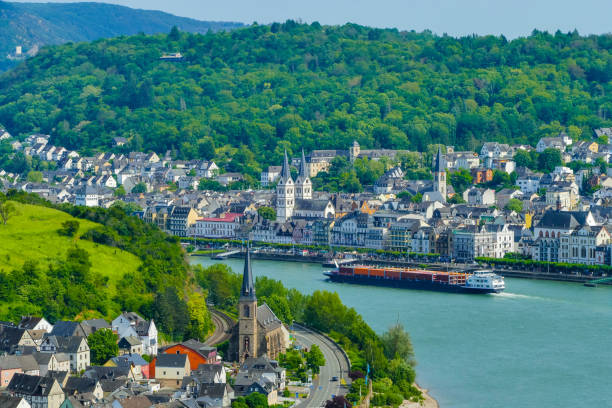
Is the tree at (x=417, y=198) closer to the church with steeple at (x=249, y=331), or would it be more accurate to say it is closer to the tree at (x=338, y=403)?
the church with steeple at (x=249, y=331)

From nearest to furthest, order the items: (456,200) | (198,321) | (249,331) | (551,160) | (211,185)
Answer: (249,331) → (198,321) → (456,200) → (551,160) → (211,185)

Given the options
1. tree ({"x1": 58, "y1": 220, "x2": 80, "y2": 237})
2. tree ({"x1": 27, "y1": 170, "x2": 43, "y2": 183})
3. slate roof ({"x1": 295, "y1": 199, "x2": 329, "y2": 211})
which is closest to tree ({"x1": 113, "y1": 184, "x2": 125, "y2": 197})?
tree ({"x1": 27, "y1": 170, "x2": 43, "y2": 183})

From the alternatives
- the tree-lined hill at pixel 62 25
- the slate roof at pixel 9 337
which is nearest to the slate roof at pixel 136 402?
the slate roof at pixel 9 337

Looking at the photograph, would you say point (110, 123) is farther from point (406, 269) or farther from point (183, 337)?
point (183, 337)

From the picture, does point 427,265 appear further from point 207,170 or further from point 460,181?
point 207,170

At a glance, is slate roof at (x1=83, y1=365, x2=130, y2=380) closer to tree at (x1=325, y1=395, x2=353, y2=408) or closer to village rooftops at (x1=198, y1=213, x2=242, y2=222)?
tree at (x1=325, y1=395, x2=353, y2=408)

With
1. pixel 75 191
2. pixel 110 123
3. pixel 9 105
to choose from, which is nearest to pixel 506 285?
pixel 75 191

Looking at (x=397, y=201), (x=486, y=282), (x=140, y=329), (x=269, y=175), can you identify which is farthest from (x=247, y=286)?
(x=269, y=175)
